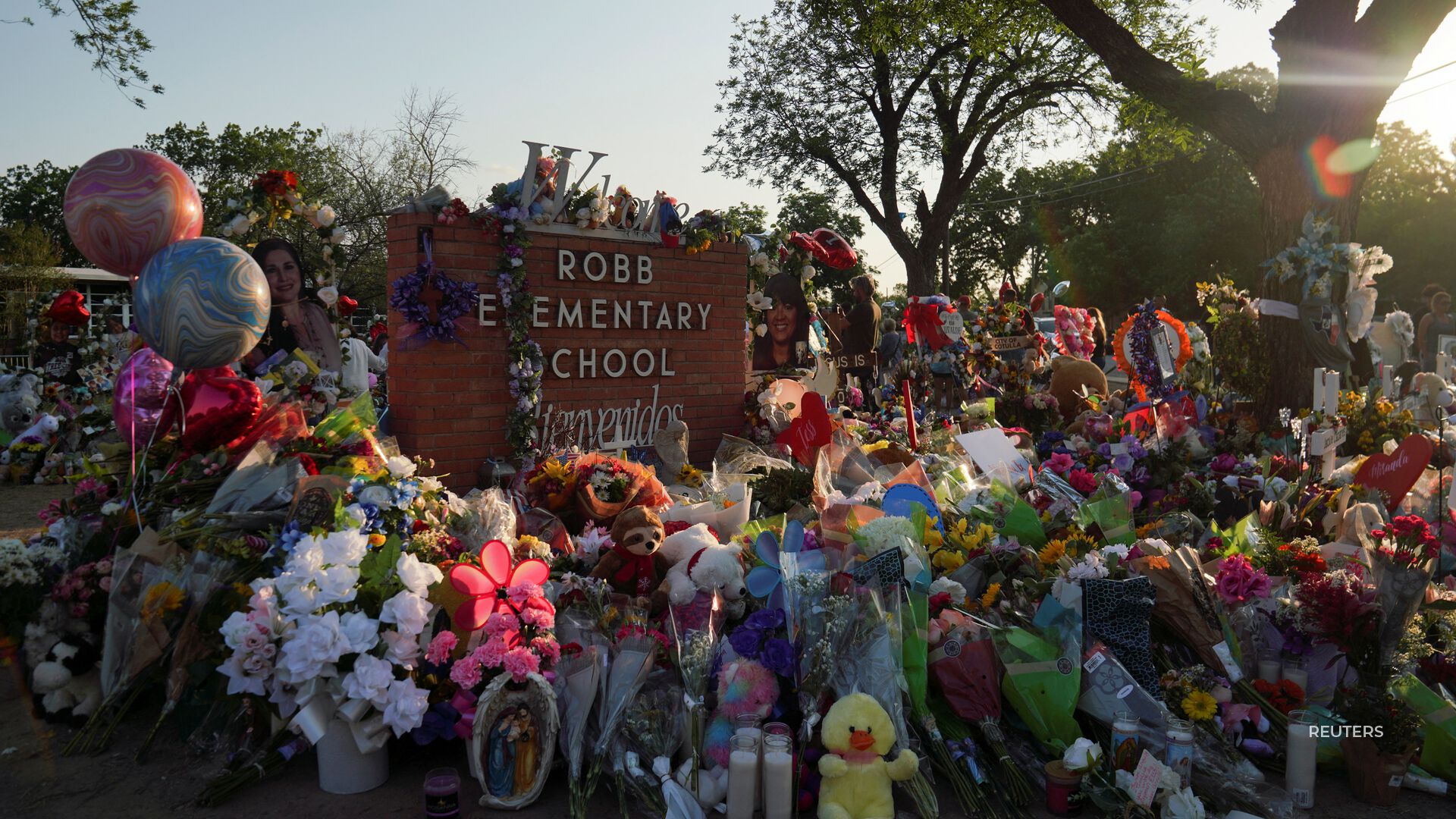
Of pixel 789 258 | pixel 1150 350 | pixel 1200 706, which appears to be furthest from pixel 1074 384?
pixel 1200 706

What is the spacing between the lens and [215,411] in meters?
4.35

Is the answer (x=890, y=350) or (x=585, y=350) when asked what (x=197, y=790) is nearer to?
(x=585, y=350)

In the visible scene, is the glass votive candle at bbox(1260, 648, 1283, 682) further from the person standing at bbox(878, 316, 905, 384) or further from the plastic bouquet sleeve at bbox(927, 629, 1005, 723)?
the person standing at bbox(878, 316, 905, 384)

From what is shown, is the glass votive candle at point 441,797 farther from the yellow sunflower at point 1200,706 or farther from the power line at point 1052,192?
the power line at point 1052,192

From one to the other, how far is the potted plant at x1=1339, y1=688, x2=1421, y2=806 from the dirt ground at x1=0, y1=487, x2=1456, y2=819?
0.06 m

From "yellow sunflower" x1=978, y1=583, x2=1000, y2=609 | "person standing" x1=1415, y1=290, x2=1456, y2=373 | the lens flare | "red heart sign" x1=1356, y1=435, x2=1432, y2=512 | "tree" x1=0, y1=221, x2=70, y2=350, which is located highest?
"tree" x1=0, y1=221, x2=70, y2=350

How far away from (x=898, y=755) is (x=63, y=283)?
102 feet

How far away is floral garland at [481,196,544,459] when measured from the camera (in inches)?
246

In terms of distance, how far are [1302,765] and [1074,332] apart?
367 inches

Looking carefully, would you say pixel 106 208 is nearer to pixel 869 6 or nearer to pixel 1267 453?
pixel 1267 453

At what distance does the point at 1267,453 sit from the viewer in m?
6.49

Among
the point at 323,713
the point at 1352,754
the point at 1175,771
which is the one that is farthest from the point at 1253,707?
the point at 323,713

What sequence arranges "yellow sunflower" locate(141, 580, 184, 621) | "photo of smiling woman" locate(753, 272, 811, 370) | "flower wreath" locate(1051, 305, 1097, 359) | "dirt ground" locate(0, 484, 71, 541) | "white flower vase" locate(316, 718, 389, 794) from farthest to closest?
"flower wreath" locate(1051, 305, 1097, 359)
"photo of smiling woman" locate(753, 272, 811, 370)
"dirt ground" locate(0, 484, 71, 541)
"yellow sunflower" locate(141, 580, 184, 621)
"white flower vase" locate(316, 718, 389, 794)

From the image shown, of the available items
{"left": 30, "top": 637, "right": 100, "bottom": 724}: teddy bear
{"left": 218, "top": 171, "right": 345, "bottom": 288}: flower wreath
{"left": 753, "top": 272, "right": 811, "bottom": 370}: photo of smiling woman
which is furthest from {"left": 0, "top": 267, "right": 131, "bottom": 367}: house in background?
{"left": 30, "top": 637, "right": 100, "bottom": 724}: teddy bear
